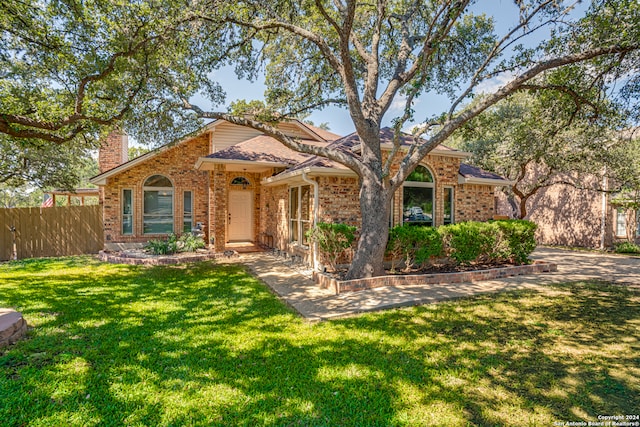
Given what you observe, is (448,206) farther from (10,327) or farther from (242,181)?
(10,327)

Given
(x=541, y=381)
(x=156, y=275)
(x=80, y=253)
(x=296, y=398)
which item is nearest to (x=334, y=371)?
(x=296, y=398)

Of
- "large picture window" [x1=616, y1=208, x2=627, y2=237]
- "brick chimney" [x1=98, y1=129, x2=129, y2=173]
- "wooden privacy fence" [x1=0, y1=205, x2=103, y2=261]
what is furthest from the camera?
"large picture window" [x1=616, y1=208, x2=627, y2=237]

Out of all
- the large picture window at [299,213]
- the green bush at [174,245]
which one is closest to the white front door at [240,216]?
the green bush at [174,245]

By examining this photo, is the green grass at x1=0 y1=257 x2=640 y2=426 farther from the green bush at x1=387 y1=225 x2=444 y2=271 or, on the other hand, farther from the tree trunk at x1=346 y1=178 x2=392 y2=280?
the green bush at x1=387 y1=225 x2=444 y2=271

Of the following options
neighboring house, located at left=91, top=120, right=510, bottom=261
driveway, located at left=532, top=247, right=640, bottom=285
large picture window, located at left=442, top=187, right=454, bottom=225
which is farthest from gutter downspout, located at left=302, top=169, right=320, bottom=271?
driveway, located at left=532, top=247, right=640, bottom=285

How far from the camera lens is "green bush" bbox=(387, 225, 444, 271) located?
334 inches

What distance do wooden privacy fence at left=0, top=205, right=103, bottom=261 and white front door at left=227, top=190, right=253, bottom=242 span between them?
5.47 m

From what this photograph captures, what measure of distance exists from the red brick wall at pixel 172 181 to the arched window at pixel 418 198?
29.7 feet

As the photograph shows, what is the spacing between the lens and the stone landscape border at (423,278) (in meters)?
7.29

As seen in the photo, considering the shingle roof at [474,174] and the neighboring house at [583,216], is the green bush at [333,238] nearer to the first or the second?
the shingle roof at [474,174]

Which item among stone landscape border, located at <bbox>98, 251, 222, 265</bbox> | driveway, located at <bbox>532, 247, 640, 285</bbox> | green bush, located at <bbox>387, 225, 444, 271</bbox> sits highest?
green bush, located at <bbox>387, 225, 444, 271</bbox>

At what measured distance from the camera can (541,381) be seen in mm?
3584

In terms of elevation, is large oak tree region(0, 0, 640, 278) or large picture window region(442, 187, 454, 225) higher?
large oak tree region(0, 0, 640, 278)

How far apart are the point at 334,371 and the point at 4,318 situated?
199 inches
